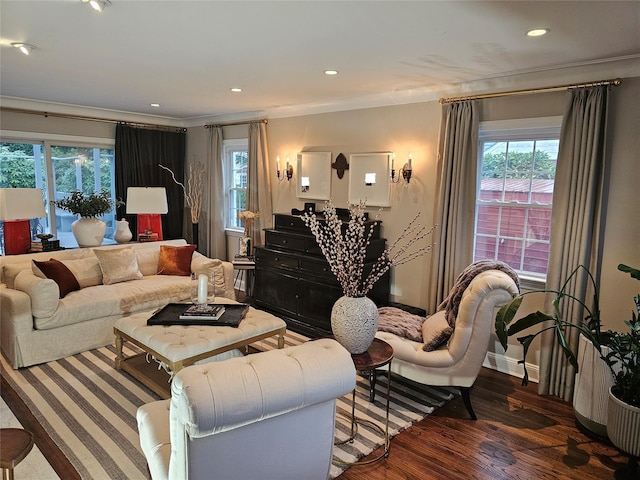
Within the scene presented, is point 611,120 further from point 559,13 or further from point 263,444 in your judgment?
point 263,444

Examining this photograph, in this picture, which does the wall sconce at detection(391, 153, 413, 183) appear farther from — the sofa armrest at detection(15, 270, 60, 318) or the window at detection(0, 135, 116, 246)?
the window at detection(0, 135, 116, 246)

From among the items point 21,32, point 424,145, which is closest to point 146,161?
point 21,32

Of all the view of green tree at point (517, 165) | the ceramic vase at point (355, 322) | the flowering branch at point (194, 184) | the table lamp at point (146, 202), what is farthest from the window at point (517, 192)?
the flowering branch at point (194, 184)

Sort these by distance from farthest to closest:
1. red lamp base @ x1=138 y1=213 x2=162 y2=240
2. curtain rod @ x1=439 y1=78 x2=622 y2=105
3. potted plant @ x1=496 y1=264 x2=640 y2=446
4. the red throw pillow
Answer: red lamp base @ x1=138 y1=213 x2=162 y2=240, the red throw pillow, curtain rod @ x1=439 y1=78 x2=622 y2=105, potted plant @ x1=496 y1=264 x2=640 y2=446

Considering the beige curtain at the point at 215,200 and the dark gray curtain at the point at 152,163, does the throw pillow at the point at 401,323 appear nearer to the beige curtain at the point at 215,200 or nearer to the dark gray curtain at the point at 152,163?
the beige curtain at the point at 215,200

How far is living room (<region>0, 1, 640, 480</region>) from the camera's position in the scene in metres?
2.97

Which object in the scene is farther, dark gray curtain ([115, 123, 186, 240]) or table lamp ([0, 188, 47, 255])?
dark gray curtain ([115, 123, 186, 240])

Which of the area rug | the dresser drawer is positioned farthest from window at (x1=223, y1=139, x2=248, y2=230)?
the area rug

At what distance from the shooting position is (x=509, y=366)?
3.64 metres

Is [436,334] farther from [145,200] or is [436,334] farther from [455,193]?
[145,200]

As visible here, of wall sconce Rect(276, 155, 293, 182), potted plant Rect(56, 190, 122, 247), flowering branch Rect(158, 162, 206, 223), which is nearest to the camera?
potted plant Rect(56, 190, 122, 247)

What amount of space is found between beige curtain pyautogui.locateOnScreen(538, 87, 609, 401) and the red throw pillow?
367 centimetres

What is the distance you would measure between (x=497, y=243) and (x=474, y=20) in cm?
210

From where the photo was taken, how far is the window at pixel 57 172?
5.16 m
